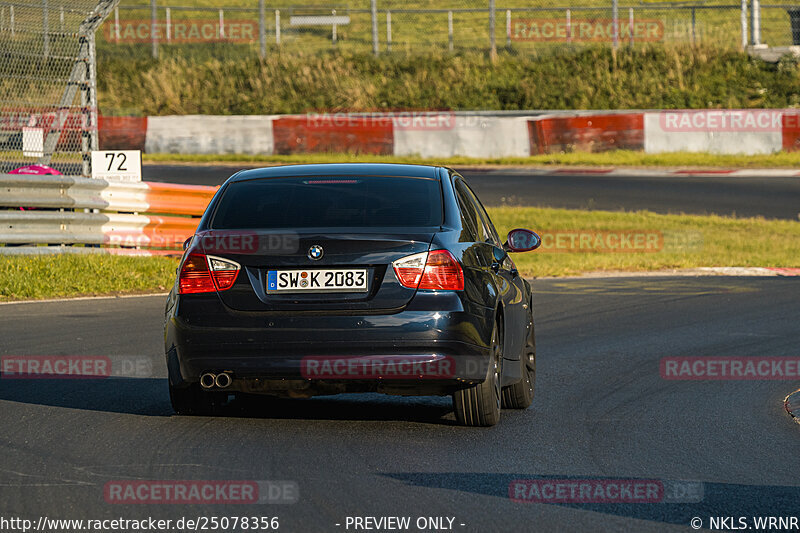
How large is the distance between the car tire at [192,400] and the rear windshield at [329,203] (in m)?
0.99

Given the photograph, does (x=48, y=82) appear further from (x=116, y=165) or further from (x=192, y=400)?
(x=192, y=400)

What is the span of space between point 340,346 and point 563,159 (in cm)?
2629

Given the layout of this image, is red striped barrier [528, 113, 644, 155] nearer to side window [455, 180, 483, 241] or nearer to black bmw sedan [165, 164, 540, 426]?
side window [455, 180, 483, 241]

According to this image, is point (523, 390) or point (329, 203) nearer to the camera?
point (329, 203)

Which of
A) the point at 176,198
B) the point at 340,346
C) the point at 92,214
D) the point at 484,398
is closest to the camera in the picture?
the point at 340,346

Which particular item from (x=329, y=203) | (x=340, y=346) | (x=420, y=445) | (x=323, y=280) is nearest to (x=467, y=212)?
(x=329, y=203)

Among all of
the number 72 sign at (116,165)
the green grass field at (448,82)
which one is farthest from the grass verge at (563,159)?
the number 72 sign at (116,165)

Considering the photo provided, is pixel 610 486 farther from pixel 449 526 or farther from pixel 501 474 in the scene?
pixel 449 526

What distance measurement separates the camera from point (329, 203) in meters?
7.50

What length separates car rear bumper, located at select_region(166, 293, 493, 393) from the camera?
6.98m

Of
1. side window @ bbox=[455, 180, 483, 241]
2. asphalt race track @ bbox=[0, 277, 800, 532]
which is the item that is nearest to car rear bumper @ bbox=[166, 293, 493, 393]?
asphalt race track @ bbox=[0, 277, 800, 532]

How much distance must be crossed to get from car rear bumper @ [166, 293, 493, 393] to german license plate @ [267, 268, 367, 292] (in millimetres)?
145

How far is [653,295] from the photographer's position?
50.4 ft

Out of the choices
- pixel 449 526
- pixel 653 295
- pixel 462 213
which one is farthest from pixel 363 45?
pixel 449 526
